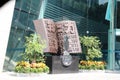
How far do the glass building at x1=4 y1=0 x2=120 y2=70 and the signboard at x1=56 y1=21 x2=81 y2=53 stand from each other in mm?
4920

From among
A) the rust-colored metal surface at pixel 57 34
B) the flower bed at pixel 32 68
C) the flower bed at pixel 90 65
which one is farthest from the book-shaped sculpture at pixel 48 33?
the flower bed at pixel 90 65

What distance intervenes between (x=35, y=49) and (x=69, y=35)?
95.7 inches

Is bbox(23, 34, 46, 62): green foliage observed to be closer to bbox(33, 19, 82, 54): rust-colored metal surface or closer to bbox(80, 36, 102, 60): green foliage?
bbox(33, 19, 82, 54): rust-colored metal surface

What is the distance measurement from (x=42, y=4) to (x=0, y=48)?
697 inches

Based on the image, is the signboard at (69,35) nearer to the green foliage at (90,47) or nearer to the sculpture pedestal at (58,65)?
the sculpture pedestal at (58,65)

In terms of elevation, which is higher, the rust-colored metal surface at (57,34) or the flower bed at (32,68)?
the rust-colored metal surface at (57,34)

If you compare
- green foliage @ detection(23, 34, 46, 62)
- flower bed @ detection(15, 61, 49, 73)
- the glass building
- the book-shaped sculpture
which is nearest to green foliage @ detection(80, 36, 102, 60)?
the book-shaped sculpture

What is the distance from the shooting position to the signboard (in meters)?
20.1

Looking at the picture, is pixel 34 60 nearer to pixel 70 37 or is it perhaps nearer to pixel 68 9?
pixel 70 37

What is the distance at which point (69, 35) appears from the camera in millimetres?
20234

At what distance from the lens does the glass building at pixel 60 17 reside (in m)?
24.6

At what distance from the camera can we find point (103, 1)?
26.8m

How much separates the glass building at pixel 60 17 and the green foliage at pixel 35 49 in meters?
4.93

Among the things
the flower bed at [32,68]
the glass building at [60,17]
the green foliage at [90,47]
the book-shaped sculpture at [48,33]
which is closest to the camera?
the flower bed at [32,68]
